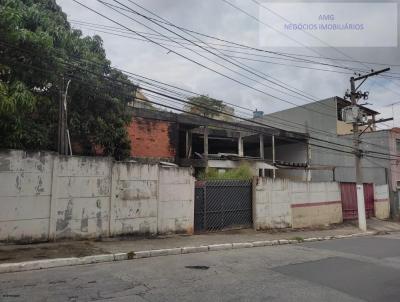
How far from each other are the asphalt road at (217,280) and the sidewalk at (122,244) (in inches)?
38.0

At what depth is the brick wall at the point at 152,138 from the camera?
2078 cm

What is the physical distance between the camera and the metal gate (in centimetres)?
1496

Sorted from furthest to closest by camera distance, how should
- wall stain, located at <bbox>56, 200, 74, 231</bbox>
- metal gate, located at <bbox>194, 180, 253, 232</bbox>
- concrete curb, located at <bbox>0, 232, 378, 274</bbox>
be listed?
metal gate, located at <bbox>194, 180, 253, 232</bbox>, wall stain, located at <bbox>56, 200, 74, 231</bbox>, concrete curb, located at <bbox>0, 232, 378, 274</bbox>

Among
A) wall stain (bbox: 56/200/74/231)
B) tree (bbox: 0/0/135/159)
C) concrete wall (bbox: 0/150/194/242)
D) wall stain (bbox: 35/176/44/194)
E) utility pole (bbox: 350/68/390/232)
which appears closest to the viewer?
tree (bbox: 0/0/135/159)

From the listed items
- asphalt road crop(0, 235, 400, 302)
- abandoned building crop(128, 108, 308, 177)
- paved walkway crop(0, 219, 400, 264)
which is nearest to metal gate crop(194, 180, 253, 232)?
paved walkway crop(0, 219, 400, 264)

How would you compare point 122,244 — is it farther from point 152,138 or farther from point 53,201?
point 152,138

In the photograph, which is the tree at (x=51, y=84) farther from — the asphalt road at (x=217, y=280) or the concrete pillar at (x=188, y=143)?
the concrete pillar at (x=188, y=143)

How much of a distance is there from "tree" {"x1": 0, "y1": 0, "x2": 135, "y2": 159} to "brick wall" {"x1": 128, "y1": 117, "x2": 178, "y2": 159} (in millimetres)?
4780

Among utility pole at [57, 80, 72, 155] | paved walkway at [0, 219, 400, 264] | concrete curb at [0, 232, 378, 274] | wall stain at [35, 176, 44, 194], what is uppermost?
utility pole at [57, 80, 72, 155]

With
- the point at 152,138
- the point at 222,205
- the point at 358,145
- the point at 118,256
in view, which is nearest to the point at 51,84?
the point at 118,256

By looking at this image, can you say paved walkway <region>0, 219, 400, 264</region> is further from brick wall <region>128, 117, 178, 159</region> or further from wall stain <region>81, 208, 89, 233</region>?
brick wall <region>128, 117, 178, 159</region>

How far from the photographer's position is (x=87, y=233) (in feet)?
38.0

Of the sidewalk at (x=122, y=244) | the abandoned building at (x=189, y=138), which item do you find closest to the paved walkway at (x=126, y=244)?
the sidewalk at (x=122, y=244)

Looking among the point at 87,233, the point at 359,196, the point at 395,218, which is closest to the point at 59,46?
the point at 87,233
